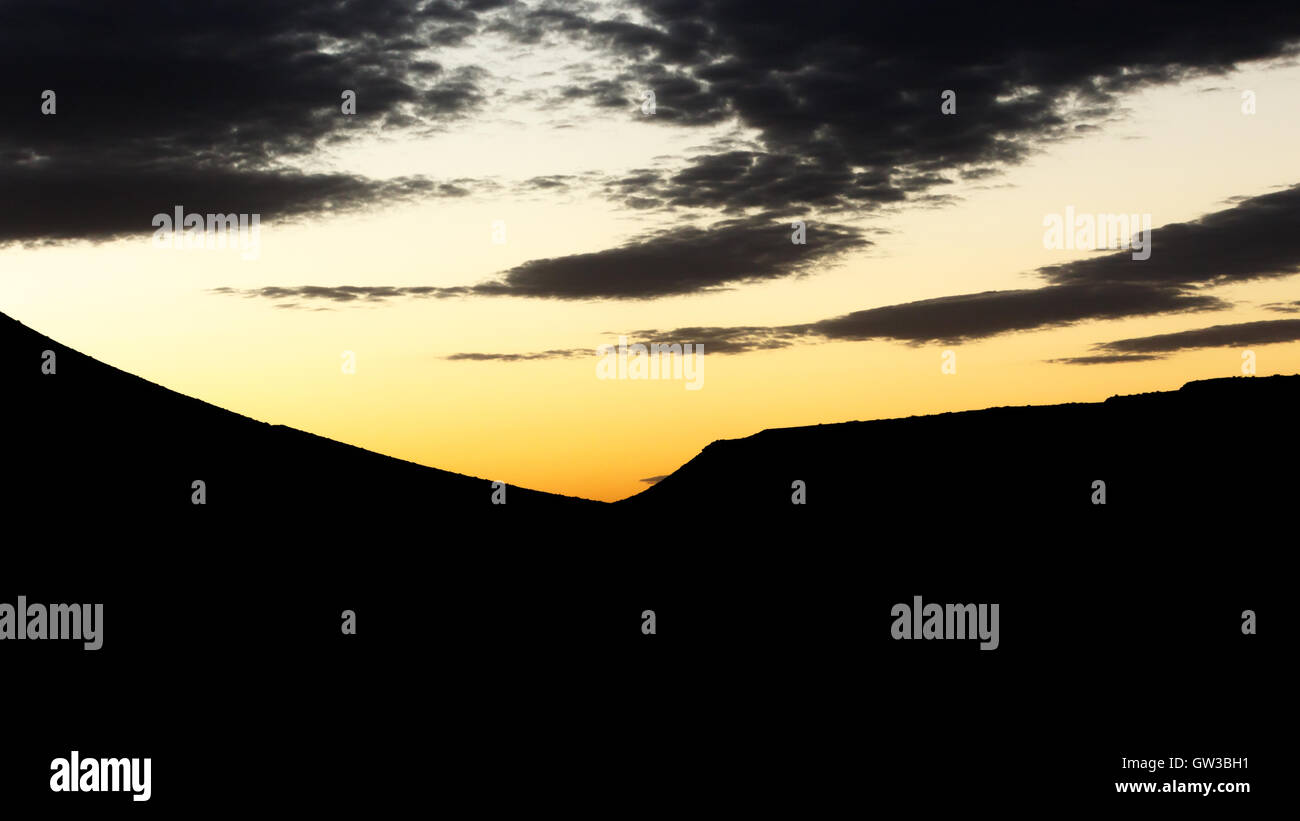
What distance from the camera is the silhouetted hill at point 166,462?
57281mm

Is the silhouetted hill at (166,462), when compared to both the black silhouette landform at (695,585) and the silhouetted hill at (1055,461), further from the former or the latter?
the silhouetted hill at (1055,461)

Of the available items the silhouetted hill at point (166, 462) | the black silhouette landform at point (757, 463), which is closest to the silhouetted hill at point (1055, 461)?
the black silhouette landform at point (757, 463)

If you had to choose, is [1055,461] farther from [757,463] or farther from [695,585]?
[695,585]

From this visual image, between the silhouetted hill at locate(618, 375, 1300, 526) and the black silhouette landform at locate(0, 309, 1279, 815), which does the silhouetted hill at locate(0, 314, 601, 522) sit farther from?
the silhouetted hill at locate(618, 375, 1300, 526)

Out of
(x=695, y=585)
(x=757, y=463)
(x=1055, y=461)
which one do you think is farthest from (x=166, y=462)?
(x=1055, y=461)

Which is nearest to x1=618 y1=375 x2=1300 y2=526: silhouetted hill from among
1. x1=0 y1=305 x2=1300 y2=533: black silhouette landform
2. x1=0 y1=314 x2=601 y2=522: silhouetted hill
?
x1=0 y1=305 x2=1300 y2=533: black silhouette landform

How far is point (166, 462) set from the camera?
6006cm

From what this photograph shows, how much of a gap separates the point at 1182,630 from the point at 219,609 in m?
34.0

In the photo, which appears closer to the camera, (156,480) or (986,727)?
(986,727)

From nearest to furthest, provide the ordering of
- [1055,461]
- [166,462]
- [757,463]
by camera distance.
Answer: [1055,461], [166,462], [757,463]

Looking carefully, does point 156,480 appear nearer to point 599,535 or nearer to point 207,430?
point 207,430

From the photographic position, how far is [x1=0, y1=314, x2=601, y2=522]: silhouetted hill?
5728 cm
